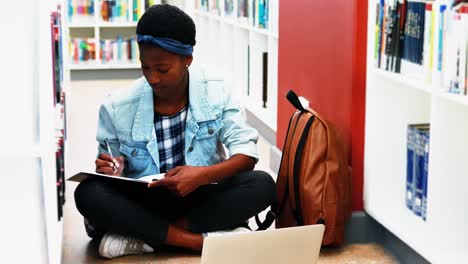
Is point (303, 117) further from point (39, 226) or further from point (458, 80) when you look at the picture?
point (39, 226)

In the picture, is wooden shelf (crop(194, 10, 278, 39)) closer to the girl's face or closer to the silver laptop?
the girl's face

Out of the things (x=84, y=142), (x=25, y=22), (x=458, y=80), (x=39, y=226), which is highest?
(x=25, y=22)

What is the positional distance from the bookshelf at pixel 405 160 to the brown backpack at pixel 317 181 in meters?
0.10

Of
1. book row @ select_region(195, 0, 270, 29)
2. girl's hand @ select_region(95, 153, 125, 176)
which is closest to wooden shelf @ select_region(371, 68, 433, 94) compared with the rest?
girl's hand @ select_region(95, 153, 125, 176)

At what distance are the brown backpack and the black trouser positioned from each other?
8 centimetres

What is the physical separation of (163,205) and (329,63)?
78cm

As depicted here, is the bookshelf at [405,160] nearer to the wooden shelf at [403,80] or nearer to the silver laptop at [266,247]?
the wooden shelf at [403,80]

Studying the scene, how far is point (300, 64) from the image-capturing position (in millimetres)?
3357

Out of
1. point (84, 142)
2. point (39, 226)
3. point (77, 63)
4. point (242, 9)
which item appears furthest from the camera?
point (77, 63)

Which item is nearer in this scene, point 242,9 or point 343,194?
point 343,194

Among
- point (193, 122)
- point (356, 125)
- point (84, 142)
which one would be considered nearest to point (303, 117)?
point (356, 125)

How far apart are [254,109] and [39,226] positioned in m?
3.22

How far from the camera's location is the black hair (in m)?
2.52

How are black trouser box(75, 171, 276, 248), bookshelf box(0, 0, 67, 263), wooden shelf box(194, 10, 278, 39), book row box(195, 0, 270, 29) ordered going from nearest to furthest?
bookshelf box(0, 0, 67, 263) → black trouser box(75, 171, 276, 248) → wooden shelf box(194, 10, 278, 39) → book row box(195, 0, 270, 29)
